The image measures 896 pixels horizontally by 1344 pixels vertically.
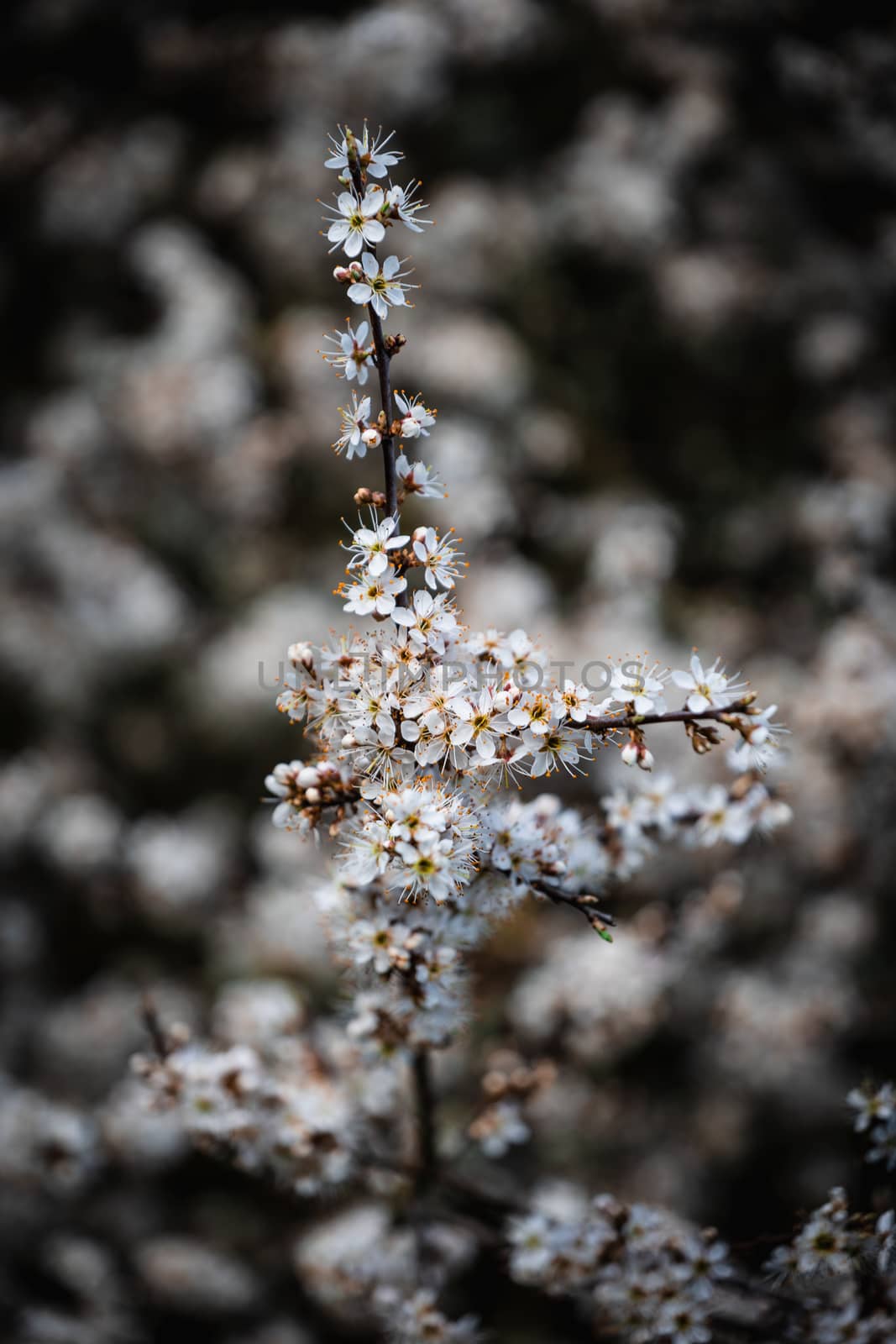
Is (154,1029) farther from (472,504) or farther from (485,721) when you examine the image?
(472,504)

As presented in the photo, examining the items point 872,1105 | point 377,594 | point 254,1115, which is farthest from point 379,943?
point 872,1105

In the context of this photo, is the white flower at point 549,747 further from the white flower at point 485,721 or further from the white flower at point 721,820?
the white flower at point 721,820

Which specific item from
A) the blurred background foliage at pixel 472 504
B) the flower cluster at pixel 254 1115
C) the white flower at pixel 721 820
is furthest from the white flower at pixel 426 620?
the blurred background foliage at pixel 472 504

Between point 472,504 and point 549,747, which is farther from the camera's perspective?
point 472,504

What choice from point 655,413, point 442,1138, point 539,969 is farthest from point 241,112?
point 442,1138

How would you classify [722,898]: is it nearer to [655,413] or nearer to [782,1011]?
[782,1011]

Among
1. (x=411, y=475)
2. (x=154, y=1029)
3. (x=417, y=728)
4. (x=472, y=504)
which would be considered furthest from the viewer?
(x=472, y=504)
